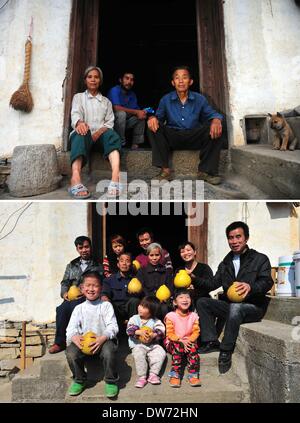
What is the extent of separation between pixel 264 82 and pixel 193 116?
55.8 inches

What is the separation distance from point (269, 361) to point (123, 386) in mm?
1399

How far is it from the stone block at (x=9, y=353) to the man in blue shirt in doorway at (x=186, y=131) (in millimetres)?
3594

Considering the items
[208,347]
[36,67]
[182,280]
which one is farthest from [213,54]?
[208,347]

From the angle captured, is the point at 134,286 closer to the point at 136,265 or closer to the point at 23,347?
the point at 136,265

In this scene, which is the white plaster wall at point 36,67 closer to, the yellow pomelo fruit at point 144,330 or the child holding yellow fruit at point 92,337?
the child holding yellow fruit at point 92,337

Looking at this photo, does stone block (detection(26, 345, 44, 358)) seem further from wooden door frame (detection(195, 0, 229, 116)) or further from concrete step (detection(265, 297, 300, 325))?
wooden door frame (detection(195, 0, 229, 116))

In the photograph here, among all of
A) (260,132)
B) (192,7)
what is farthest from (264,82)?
(192,7)

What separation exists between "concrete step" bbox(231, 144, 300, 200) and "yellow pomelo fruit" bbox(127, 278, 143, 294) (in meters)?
2.06

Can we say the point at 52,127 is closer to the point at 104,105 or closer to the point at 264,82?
the point at 104,105

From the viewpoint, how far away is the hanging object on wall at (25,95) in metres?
6.69

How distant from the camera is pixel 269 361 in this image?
3.84 meters

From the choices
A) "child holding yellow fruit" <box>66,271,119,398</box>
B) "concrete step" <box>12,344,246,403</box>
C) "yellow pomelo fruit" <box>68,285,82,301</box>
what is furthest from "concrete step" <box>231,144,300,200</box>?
"yellow pomelo fruit" <box>68,285,82,301</box>

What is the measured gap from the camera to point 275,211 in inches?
291

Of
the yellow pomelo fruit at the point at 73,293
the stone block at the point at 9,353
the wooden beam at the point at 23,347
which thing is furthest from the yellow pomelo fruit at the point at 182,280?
the stone block at the point at 9,353
